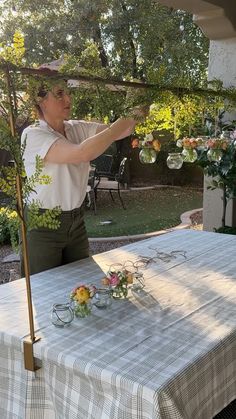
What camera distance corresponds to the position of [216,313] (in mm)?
1660

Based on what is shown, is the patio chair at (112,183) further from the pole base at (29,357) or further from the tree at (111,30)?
the pole base at (29,357)

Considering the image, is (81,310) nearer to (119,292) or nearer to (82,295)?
(82,295)

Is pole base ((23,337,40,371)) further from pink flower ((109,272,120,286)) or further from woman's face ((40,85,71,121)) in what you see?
woman's face ((40,85,71,121))

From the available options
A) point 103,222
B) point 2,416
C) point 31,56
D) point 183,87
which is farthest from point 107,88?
point 31,56

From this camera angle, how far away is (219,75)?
Answer: 191 inches

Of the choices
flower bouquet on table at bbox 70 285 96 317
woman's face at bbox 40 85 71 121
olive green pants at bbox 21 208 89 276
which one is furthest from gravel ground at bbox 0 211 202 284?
flower bouquet on table at bbox 70 285 96 317

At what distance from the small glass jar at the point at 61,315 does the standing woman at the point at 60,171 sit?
62 centimetres

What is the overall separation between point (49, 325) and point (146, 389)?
497mm

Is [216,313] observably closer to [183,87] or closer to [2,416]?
[2,416]

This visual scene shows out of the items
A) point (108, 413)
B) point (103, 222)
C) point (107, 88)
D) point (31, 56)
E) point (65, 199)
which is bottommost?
point (103, 222)

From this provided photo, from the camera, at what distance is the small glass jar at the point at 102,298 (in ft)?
5.61

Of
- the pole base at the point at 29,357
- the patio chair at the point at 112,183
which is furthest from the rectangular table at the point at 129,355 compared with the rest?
the patio chair at the point at 112,183

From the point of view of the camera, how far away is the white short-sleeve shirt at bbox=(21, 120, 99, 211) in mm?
1996

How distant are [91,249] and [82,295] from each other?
3733mm
